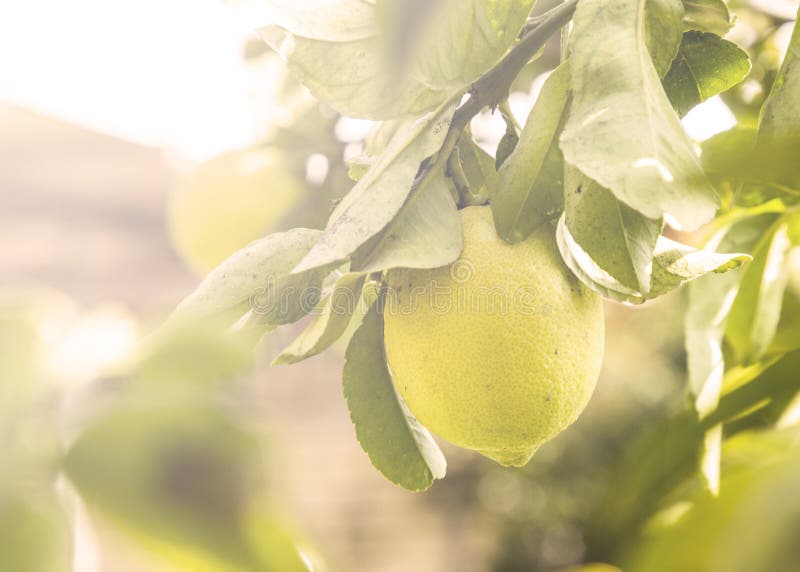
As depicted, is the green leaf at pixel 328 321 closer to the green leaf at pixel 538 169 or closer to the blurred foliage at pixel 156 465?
the green leaf at pixel 538 169

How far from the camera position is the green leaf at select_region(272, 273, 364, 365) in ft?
1.54

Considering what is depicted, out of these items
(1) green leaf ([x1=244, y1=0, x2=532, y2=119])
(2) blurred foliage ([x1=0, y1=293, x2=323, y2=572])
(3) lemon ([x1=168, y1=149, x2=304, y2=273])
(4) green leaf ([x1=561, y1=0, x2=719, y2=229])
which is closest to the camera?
(2) blurred foliage ([x1=0, y1=293, x2=323, y2=572])

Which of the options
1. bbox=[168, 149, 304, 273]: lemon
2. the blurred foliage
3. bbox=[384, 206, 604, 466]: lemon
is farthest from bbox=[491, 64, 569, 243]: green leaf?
bbox=[168, 149, 304, 273]: lemon

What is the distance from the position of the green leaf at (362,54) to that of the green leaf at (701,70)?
4.4 inches

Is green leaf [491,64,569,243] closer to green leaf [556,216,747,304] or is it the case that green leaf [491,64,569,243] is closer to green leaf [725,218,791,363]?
green leaf [556,216,747,304]

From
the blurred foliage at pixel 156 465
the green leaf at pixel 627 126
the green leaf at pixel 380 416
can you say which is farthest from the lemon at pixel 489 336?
the blurred foliage at pixel 156 465

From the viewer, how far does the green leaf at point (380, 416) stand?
57 centimetres

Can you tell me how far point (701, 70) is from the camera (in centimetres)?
55

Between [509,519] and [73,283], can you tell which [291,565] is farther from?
[509,519]

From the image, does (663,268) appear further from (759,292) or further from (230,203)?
(230,203)

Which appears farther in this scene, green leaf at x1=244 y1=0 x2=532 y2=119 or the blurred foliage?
green leaf at x1=244 y1=0 x2=532 y2=119

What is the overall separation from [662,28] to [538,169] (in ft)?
0.34

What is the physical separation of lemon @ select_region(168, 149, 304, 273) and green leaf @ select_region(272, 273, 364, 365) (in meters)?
0.47

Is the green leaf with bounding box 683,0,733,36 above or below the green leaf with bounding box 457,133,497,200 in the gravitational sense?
above
